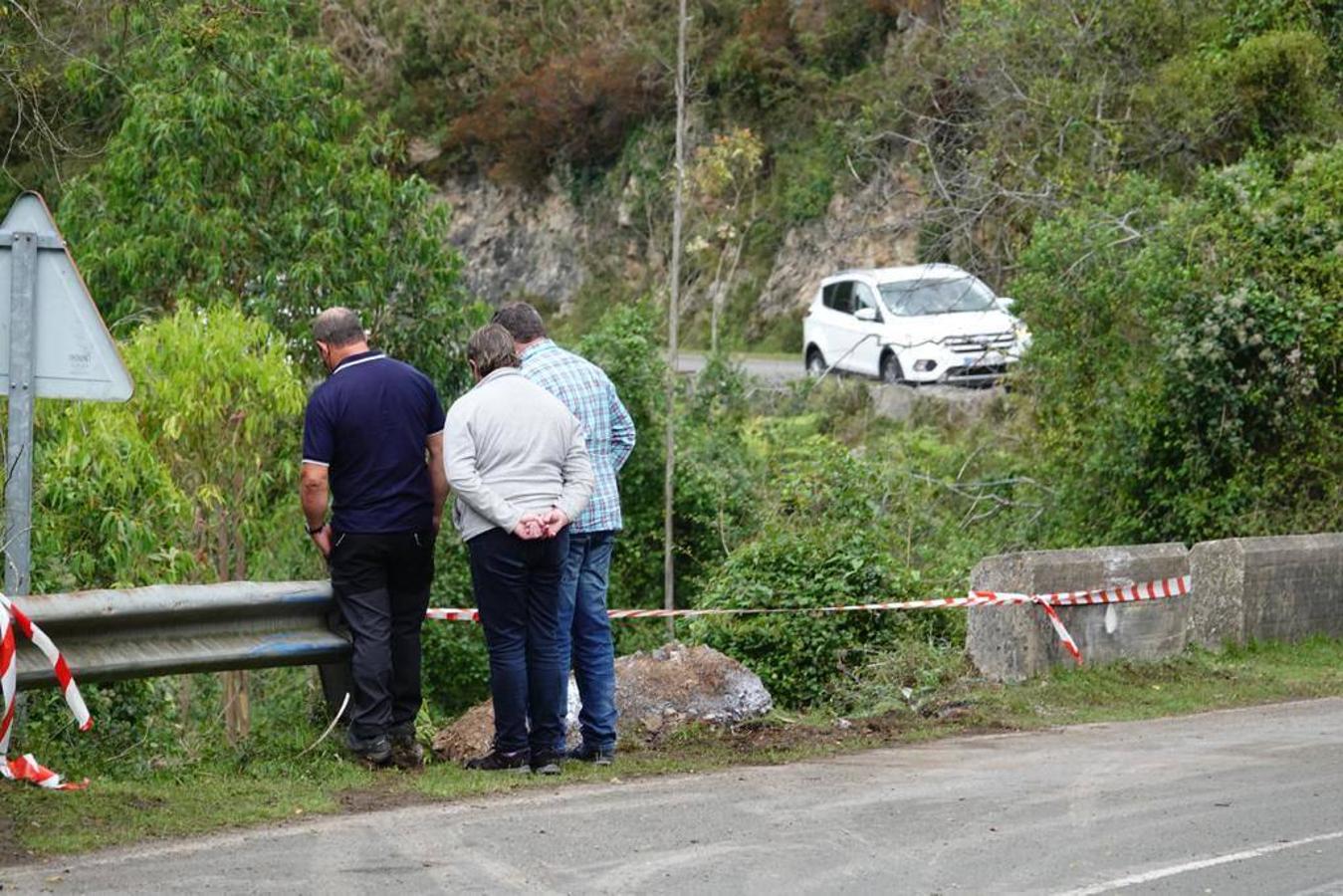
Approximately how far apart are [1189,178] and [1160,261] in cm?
943

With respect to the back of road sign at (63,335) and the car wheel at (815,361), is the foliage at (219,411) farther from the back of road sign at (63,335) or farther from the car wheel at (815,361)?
the car wheel at (815,361)

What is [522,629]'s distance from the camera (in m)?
8.14

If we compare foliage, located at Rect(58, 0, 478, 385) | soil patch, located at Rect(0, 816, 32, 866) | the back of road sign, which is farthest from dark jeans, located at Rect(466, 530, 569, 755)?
foliage, located at Rect(58, 0, 478, 385)

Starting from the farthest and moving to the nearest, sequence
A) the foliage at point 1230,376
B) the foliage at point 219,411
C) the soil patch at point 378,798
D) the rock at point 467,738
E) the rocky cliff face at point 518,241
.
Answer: the rocky cliff face at point 518,241, the foliage at point 1230,376, the foliage at point 219,411, the rock at point 467,738, the soil patch at point 378,798

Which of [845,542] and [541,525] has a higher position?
[541,525]

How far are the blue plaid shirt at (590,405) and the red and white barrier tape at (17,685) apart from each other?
Result: 2.32 meters

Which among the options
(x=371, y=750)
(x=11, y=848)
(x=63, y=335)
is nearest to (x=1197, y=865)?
(x=371, y=750)

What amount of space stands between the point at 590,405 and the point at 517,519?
2.85 ft

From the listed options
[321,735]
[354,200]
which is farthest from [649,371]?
[321,735]

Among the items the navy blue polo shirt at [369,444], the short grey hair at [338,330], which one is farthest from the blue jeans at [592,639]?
the short grey hair at [338,330]

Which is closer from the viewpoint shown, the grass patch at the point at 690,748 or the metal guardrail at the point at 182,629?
the grass patch at the point at 690,748

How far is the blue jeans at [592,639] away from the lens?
850 centimetres

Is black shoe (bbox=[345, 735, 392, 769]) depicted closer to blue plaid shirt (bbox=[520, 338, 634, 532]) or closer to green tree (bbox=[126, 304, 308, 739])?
blue plaid shirt (bbox=[520, 338, 634, 532])

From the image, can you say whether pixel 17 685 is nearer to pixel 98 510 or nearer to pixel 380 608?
pixel 380 608
